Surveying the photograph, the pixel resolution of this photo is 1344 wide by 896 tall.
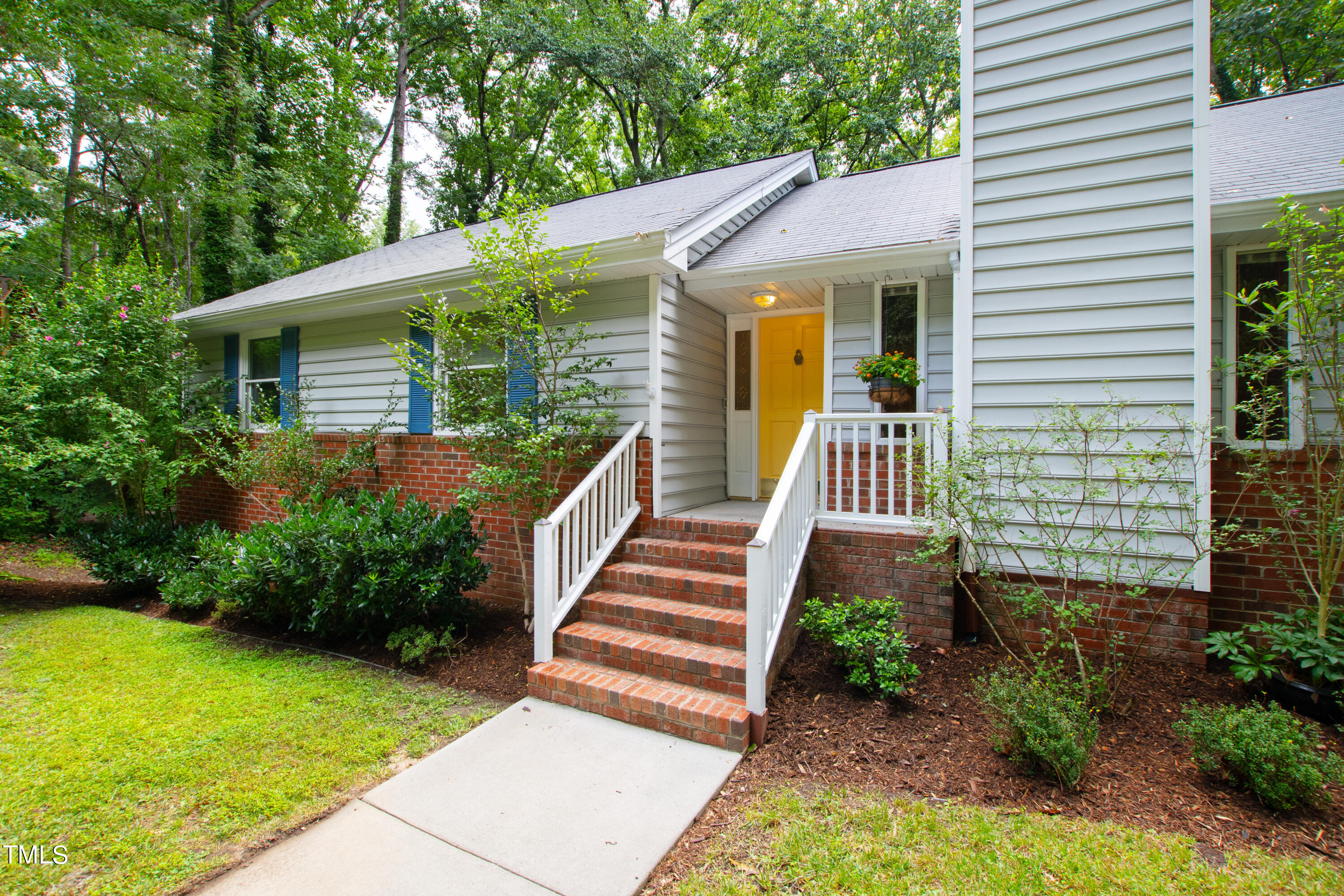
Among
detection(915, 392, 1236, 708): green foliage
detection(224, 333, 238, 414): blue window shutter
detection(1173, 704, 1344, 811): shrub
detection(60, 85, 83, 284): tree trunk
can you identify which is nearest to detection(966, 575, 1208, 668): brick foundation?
detection(915, 392, 1236, 708): green foliage

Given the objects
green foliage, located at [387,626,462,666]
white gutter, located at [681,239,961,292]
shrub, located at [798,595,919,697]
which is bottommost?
green foliage, located at [387,626,462,666]

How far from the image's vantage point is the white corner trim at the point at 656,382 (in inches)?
199

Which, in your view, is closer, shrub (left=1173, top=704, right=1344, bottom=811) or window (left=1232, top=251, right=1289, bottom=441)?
shrub (left=1173, top=704, right=1344, bottom=811)

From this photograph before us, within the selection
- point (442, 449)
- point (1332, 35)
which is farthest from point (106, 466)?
point (1332, 35)

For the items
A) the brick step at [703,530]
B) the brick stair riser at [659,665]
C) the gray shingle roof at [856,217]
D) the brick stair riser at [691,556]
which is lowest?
the brick stair riser at [659,665]

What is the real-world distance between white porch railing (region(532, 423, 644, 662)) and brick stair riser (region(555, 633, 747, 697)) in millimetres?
213

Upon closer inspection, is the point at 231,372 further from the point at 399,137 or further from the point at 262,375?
the point at 399,137

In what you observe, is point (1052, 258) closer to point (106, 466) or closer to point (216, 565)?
point (216, 565)

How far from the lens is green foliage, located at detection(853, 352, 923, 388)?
468 cm

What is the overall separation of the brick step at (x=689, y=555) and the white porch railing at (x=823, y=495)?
1.21 feet

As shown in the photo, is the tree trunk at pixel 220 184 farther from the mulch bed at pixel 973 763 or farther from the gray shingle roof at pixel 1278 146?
the gray shingle roof at pixel 1278 146

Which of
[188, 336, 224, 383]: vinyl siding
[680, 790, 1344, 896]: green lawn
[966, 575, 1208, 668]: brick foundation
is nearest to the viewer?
[680, 790, 1344, 896]: green lawn

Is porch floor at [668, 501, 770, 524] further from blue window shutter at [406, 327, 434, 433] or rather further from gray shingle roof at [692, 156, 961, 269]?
blue window shutter at [406, 327, 434, 433]

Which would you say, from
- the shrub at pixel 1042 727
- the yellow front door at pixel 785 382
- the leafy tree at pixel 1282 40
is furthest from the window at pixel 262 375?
the leafy tree at pixel 1282 40
